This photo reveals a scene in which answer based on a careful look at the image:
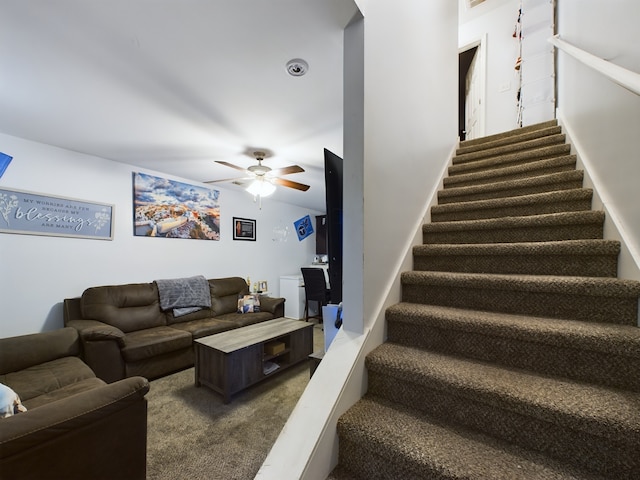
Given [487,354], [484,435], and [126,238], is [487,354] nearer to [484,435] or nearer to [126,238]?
[484,435]

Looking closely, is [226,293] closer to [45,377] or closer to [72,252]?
[72,252]

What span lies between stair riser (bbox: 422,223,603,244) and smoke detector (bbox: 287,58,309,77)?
4.37 feet

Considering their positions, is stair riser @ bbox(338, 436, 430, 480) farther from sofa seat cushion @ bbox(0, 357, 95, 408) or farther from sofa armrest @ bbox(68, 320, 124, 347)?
sofa armrest @ bbox(68, 320, 124, 347)

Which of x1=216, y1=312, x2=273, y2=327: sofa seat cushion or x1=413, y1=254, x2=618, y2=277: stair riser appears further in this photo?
x1=216, y1=312, x2=273, y2=327: sofa seat cushion

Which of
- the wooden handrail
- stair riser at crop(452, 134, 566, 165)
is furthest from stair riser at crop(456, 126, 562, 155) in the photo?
the wooden handrail

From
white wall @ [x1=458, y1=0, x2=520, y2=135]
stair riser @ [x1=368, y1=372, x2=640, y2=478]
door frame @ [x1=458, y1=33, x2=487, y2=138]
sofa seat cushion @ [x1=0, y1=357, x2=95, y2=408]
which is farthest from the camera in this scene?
door frame @ [x1=458, y1=33, x2=487, y2=138]

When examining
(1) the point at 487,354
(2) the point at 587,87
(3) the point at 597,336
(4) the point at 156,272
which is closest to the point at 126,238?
(4) the point at 156,272

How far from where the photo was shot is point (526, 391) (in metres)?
0.86

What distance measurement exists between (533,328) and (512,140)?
223 centimetres

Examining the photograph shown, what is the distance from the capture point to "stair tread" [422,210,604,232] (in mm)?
1342

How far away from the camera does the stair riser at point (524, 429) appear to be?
723mm

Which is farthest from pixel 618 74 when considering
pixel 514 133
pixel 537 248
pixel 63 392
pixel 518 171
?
pixel 63 392

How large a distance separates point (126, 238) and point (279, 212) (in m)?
2.72

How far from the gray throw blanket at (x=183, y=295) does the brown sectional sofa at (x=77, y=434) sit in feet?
5.25
